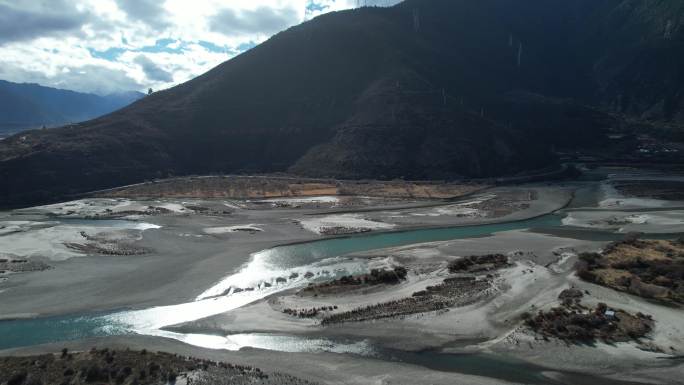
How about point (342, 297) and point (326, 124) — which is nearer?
point (342, 297)

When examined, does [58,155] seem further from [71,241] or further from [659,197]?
[659,197]

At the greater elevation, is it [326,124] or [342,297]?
[326,124]

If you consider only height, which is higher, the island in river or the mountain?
the mountain

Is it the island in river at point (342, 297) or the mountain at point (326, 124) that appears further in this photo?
the mountain at point (326, 124)

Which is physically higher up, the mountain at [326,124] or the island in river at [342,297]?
the mountain at [326,124]

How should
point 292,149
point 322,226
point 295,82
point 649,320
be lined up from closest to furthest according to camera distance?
point 649,320
point 322,226
point 292,149
point 295,82

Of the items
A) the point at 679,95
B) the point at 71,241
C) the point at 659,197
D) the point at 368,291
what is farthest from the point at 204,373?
the point at 679,95

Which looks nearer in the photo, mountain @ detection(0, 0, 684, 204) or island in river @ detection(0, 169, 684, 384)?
island in river @ detection(0, 169, 684, 384)

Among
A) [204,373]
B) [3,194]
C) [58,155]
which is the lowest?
[204,373]
